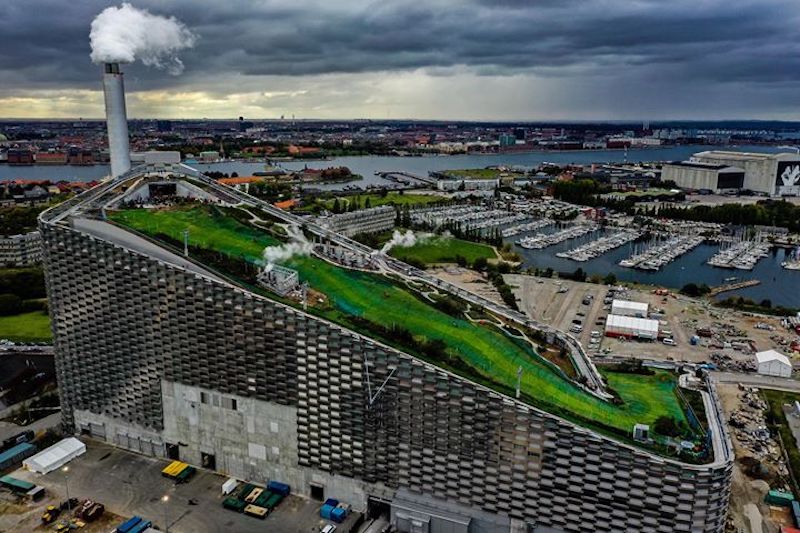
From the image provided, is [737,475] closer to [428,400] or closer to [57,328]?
[428,400]

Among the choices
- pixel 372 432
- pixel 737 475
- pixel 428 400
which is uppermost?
pixel 428 400

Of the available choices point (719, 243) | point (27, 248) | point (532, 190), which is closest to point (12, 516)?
point (27, 248)

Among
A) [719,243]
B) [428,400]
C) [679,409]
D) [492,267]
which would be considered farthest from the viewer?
[719,243]

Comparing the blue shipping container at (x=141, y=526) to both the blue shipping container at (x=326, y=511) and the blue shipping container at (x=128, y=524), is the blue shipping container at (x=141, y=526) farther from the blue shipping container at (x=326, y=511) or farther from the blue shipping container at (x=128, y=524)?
the blue shipping container at (x=326, y=511)

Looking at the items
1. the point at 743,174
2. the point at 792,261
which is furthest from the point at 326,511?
the point at 743,174

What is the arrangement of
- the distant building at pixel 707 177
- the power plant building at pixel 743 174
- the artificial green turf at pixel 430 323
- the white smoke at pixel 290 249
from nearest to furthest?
the artificial green turf at pixel 430 323 → the white smoke at pixel 290 249 → the power plant building at pixel 743 174 → the distant building at pixel 707 177

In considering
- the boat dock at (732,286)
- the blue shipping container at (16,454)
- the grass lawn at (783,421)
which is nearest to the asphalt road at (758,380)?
the grass lawn at (783,421)
